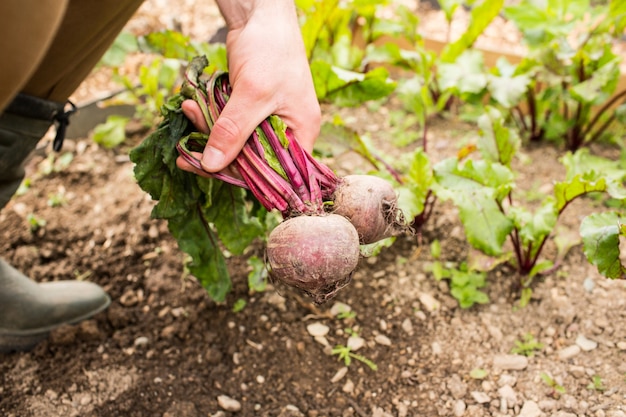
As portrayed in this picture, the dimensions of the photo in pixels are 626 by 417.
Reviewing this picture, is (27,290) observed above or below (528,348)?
above

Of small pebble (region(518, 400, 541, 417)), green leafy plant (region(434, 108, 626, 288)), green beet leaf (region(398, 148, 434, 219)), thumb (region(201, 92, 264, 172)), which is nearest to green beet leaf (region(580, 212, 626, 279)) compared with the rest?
green leafy plant (region(434, 108, 626, 288))

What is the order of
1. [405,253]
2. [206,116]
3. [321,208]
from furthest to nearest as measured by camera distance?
1. [405,253]
2. [206,116]
3. [321,208]

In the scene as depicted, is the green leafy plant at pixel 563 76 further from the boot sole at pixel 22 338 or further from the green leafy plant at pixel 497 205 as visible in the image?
the boot sole at pixel 22 338

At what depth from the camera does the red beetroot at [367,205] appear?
4.81 feet

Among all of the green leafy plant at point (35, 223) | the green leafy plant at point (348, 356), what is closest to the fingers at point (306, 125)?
the green leafy plant at point (348, 356)

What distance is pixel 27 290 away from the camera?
1.92 metres

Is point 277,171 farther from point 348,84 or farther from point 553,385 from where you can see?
point 553,385

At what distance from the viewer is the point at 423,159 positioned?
207 centimetres

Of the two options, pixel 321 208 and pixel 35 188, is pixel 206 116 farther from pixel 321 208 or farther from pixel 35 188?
pixel 35 188

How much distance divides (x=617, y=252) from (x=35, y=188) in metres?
2.66

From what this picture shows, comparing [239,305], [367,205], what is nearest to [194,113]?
[367,205]

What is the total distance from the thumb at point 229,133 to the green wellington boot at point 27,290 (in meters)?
Result: 0.68

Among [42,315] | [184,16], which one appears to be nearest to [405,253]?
[42,315]

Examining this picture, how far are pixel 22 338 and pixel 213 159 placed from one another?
111cm
